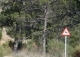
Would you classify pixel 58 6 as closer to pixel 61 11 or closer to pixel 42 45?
pixel 61 11

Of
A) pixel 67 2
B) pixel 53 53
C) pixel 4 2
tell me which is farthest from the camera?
pixel 4 2

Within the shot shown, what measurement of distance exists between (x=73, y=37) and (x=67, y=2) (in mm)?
3573

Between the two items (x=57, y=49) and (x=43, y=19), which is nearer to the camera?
(x=57, y=49)

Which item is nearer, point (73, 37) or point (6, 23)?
point (73, 37)

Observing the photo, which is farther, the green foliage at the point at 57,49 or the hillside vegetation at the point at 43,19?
the hillside vegetation at the point at 43,19

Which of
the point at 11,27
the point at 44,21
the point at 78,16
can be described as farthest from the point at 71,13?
the point at 11,27

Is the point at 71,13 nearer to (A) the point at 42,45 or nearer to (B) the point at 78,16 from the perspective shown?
(B) the point at 78,16

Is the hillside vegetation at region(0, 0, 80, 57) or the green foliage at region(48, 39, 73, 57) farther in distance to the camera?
the hillside vegetation at region(0, 0, 80, 57)

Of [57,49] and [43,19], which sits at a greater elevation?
[43,19]

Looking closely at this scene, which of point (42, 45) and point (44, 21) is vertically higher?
point (44, 21)

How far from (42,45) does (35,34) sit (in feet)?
3.97

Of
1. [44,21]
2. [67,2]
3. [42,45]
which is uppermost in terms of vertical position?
[67,2]

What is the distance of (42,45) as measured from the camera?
1097 inches

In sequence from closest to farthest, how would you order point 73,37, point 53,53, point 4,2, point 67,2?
1. point 53,53
2. point 73,37
3. point 67,2
4. point 4,2
